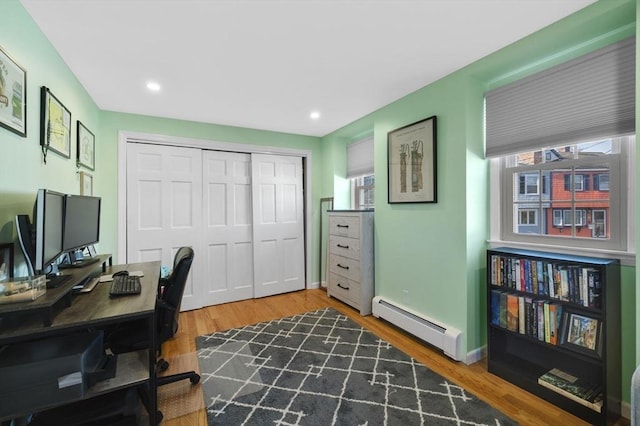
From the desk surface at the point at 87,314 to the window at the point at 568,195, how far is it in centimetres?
260

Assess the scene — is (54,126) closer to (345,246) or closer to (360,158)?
(345,246)

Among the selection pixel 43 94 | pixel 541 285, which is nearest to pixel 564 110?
pixel 541 285

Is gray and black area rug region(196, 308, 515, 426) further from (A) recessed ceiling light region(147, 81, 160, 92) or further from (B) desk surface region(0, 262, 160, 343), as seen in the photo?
(A) recessed ceiling light region(147, 81, 160, 92)

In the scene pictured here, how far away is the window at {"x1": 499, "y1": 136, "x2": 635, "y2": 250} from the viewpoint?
1722mm

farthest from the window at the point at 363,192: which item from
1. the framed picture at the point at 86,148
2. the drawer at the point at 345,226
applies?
the framed picture at the point at 86,148

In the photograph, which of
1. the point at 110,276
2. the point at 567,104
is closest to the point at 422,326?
the point at 567,104

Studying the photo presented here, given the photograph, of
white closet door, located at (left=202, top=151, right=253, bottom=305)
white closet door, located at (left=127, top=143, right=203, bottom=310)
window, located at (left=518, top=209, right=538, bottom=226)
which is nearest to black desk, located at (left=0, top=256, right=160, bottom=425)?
white closet door, located at (left=127, top=143, right=203, bottom=310)

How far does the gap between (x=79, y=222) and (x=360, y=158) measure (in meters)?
3.07

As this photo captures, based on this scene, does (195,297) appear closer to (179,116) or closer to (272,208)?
(272,208)

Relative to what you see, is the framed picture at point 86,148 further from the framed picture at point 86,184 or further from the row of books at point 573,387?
the row of books at point 573,387

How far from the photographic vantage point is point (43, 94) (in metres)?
1.71

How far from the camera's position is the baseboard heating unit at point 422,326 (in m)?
2.26

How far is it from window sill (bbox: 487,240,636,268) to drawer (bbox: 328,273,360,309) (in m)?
1.56

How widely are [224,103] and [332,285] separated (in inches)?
101
